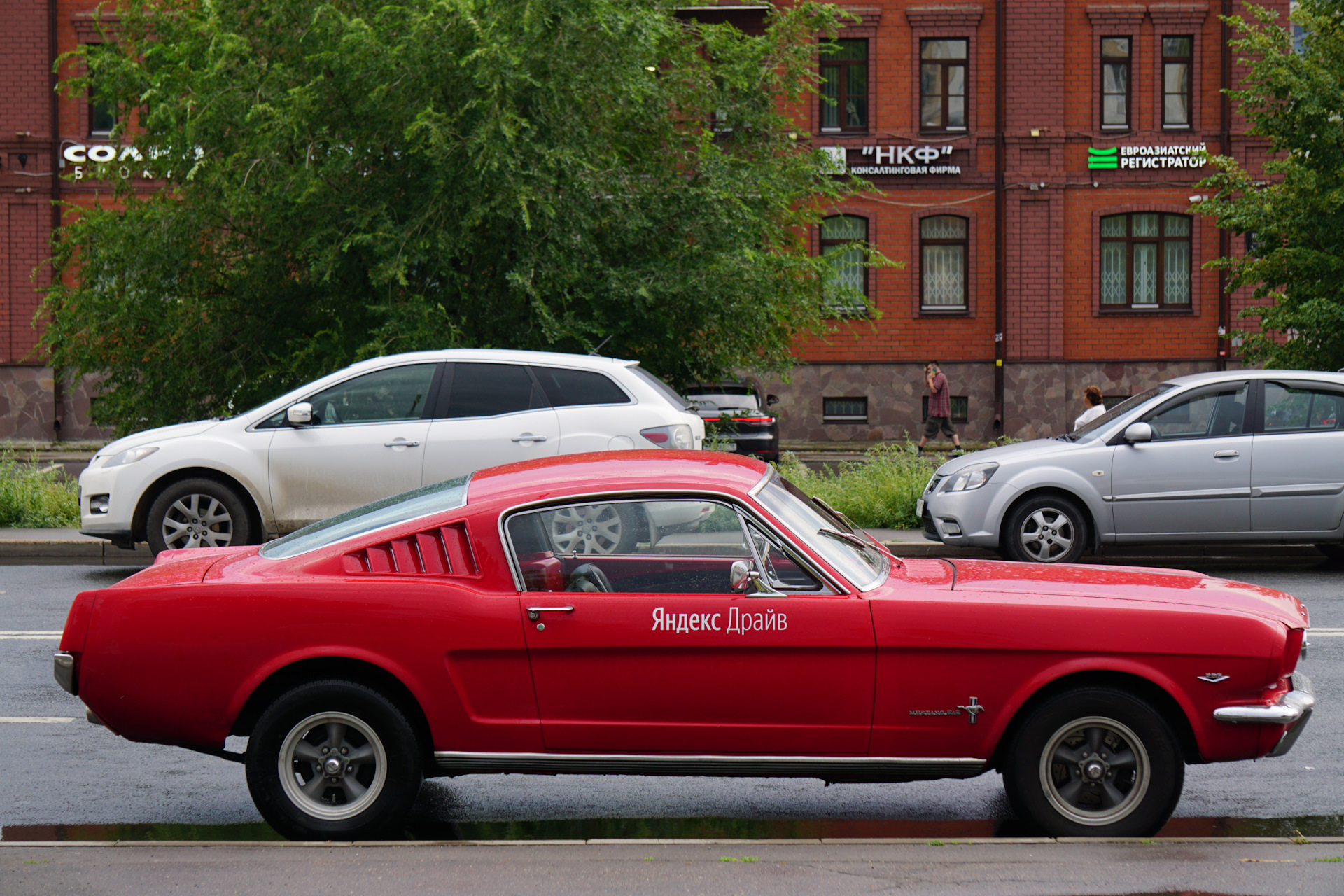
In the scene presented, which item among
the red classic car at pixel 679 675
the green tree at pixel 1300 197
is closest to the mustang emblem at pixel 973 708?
the red classic car at pixel 679 675

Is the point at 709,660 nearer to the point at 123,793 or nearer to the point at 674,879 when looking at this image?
the point at 674,879

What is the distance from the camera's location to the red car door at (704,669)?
4.66 meters

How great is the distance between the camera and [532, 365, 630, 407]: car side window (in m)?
10.6

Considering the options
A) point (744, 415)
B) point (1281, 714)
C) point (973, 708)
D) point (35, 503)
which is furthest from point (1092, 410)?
point (35, 503)

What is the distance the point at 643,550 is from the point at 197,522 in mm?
6697

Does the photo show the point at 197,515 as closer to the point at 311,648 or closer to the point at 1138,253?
the point at 311,648

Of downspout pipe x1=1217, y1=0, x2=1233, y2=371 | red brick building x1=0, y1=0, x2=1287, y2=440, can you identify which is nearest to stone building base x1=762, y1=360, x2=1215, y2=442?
red brick building x1=0, y1=0, x2=1287, y2=440

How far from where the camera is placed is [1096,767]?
4711 millimetres

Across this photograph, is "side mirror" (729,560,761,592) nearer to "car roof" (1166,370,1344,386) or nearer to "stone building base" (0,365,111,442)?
"car roof" (1166,370,1344,386)

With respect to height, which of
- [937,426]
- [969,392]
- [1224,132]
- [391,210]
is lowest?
[937,426]

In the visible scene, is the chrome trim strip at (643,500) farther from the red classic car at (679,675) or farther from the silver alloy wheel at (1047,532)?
the silver alloy wheel at (1047,532)

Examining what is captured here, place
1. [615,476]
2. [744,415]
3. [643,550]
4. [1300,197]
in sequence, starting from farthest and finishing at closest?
1. [744,415]
2. [1300,197]
3. [643,550]
4. [615,476]

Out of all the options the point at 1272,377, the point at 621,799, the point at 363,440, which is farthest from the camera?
the point at 1272,377

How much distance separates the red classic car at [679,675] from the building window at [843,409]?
24.9m
